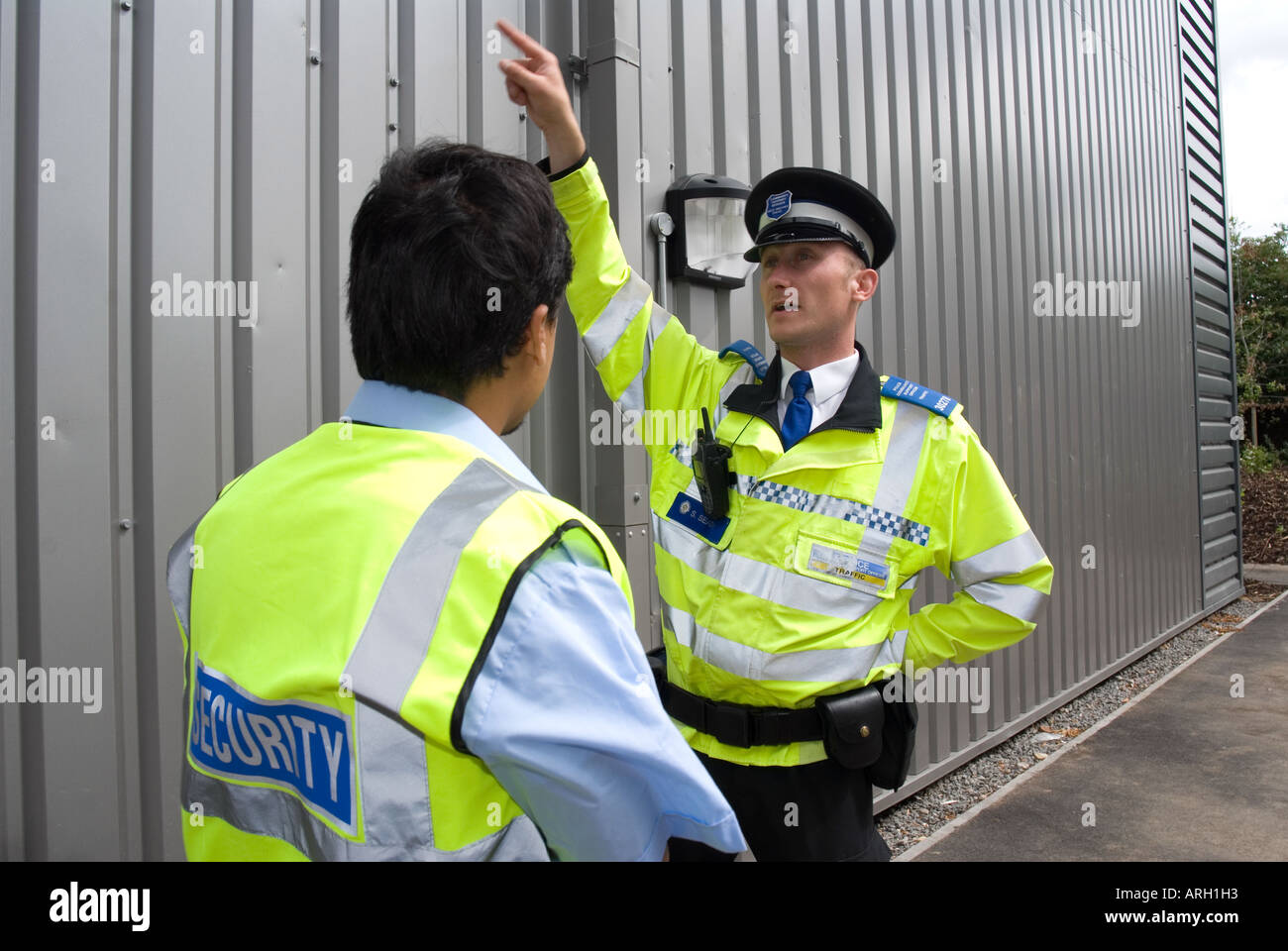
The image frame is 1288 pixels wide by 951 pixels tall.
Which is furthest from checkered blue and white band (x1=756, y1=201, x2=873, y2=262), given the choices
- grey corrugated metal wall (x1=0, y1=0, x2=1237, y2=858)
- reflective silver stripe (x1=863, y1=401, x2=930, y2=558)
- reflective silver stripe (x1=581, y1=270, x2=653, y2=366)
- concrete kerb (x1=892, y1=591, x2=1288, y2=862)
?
concrete kerb (x1=892, y1=591, x2=1288, y2=862)

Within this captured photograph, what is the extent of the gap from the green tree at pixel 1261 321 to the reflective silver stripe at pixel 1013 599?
21.8 m

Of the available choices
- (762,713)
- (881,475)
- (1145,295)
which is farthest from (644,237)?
(1145,295)

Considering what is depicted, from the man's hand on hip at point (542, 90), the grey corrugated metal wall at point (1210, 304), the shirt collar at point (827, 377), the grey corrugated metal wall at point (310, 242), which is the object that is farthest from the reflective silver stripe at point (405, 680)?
the grey corrugated metal wall at point (1210, 304)

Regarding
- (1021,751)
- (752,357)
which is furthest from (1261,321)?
(752,357)

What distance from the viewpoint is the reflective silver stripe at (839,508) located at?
2035 millimetres

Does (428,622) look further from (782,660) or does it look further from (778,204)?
(778,204)

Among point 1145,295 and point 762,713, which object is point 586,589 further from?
point 1145,295

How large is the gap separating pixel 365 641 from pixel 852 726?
4.56ft

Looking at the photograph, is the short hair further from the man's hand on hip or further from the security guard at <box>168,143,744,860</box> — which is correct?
the man's hand on hip

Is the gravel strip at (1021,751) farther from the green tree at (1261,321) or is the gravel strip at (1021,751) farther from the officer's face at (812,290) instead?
the green tree at (1261,321)

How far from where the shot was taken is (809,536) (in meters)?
2.02

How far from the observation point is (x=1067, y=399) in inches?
235

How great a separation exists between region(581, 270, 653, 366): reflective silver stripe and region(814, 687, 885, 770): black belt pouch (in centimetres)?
99

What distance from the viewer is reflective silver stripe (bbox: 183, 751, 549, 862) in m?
0.85
